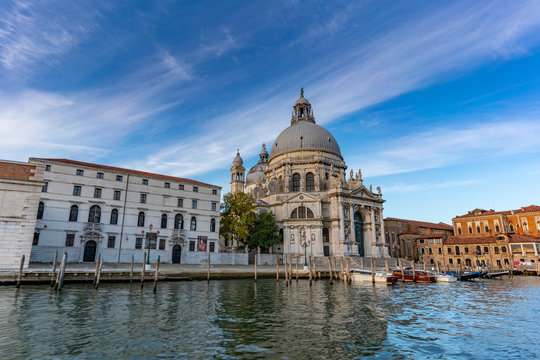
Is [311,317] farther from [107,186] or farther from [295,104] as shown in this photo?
[295,104]

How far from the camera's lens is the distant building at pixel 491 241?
4866cm

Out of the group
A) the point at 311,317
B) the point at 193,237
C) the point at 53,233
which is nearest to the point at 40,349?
the point at 311,317

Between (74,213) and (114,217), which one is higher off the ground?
(74,213)

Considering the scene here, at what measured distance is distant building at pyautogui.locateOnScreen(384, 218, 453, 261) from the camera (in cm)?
6259

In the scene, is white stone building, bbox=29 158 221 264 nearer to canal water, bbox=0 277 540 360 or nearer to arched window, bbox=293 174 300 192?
canal water, bbox=0 277 540 360

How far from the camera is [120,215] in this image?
32250 millimetres

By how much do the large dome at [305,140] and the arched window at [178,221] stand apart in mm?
25003

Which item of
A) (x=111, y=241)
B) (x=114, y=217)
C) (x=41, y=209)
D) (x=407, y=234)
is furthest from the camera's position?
(x=407, y=234)

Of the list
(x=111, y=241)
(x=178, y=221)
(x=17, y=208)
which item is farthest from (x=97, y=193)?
(x=17, y=208)

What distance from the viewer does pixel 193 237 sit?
116 ft

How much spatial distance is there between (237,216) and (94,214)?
17.1 metres

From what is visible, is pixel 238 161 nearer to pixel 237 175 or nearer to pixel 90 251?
pixel 237 175

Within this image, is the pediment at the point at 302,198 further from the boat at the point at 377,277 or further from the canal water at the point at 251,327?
the canal water at the point at 251,327

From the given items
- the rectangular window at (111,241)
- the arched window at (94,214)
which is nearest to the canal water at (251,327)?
the rectangular window at (111,241)
